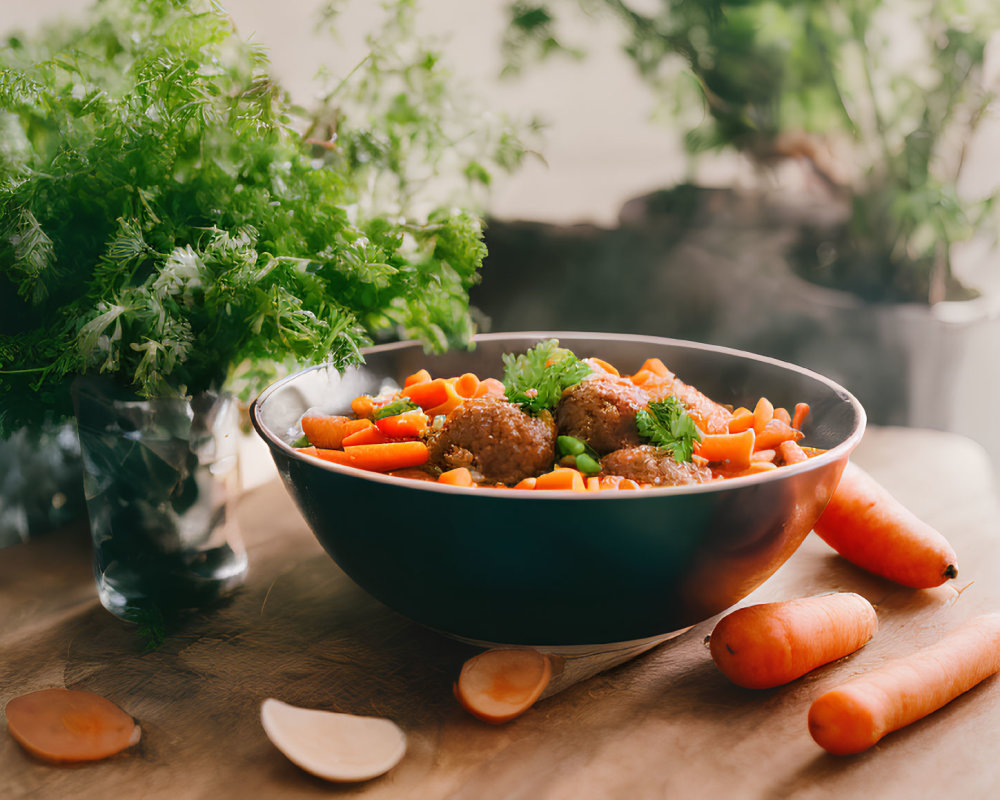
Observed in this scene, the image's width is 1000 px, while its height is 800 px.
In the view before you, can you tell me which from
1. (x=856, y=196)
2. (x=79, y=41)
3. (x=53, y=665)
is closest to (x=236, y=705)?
(x=53, y=665)

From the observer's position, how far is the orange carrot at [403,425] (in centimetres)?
172

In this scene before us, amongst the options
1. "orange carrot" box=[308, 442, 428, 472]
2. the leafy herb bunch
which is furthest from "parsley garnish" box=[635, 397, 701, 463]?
the leafy herb bunch

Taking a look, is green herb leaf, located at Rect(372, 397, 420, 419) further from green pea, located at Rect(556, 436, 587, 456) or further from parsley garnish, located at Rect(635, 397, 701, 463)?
parsley garnish, located at Rect(635, 397, 701, 463)

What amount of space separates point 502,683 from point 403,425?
21.3 inches

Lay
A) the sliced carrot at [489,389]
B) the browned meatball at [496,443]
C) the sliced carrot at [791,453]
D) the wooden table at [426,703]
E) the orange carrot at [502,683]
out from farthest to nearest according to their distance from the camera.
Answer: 1. the sliced carrot at [489,389]
2. the sliced carrot at [791,453]
3. the browned meatball at [496,443]
4. the orange carrot at [502,683]
5. the wooden table at [426,703]

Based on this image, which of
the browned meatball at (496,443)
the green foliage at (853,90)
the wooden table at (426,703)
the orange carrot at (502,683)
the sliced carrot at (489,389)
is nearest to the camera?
the wooden table at (426,703)

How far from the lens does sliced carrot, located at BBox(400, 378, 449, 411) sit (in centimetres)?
186

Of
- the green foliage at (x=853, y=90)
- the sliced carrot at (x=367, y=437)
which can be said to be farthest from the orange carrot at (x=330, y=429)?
the green foliage at (x=853, y=90)

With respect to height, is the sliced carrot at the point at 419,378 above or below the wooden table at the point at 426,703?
above

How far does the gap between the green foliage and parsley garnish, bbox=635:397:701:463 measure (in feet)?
7.35

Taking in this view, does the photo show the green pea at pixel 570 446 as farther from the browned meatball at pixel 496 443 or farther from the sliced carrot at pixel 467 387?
the sliced carrot at pixel 467 387

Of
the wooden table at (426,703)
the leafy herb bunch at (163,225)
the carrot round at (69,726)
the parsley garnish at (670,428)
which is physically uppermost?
the leafy herb bunch at (163,225)

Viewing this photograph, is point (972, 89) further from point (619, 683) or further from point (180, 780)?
point (180, 780)

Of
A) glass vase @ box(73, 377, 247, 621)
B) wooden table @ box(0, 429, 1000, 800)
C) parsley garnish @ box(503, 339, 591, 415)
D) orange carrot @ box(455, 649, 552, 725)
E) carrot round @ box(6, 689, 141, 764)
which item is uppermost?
parsley garnish @ box(503, 339, 591, 415)
